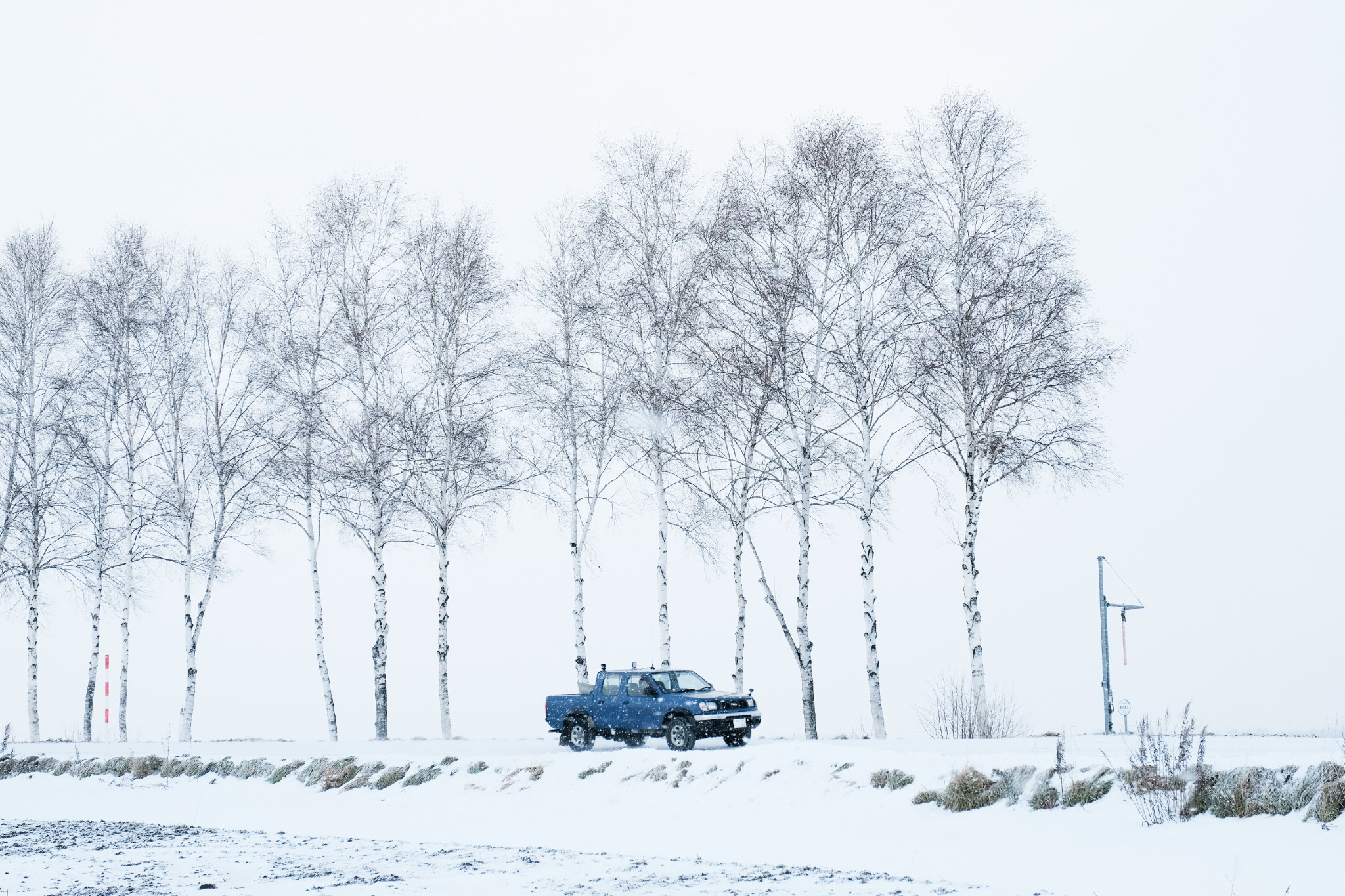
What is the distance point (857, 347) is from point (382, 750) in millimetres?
14053

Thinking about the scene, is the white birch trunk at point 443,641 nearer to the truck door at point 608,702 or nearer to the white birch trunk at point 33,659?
the truck door at point 608,702

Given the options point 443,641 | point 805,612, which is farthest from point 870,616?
point 443,641

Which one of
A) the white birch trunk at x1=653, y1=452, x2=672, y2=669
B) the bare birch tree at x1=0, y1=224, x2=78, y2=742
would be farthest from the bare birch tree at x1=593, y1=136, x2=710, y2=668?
the bare birch tree at x1=0, y1=224, x2=78, y2=742

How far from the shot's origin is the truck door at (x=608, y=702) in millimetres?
24922

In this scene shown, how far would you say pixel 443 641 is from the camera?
3091 cm

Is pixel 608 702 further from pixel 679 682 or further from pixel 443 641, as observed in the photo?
pixel 443 641

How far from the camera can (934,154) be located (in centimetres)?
2905

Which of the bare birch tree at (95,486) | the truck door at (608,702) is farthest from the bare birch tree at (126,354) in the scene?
the truck door at (608,702)

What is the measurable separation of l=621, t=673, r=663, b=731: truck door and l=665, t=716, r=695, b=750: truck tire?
1.09ft

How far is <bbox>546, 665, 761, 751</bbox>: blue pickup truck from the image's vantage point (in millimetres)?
23766

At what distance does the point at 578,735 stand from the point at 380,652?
7.92 metres

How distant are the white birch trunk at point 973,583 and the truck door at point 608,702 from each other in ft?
24.2

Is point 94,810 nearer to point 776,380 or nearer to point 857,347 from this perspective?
point 776,380

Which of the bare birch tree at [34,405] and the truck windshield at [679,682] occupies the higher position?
the bare birch tree at [34,405]
